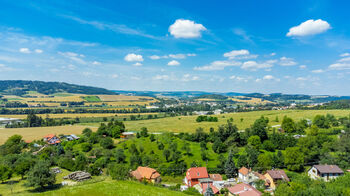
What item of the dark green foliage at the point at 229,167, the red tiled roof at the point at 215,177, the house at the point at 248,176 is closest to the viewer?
the house at the point at 248,176

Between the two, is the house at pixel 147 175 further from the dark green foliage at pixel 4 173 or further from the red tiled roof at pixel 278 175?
the red tiled roof at pixel 278 175

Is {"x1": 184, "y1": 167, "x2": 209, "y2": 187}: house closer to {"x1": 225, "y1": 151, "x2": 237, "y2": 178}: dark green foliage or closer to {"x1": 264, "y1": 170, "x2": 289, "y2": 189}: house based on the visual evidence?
{"x1": 225, "y1": 151, "x2": 237, "y2": 178}: dark green foliage

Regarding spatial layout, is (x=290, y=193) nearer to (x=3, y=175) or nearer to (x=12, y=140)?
(x=3, y=175)

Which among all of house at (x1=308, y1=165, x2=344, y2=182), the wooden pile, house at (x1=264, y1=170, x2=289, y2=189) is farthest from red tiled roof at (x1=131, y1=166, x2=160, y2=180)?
house at (x1=308, y1=165, x2=344, y2=182)

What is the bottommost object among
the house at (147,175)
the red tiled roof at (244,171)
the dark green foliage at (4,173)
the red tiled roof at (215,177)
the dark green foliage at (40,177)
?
the red tiled roof at (215,177)

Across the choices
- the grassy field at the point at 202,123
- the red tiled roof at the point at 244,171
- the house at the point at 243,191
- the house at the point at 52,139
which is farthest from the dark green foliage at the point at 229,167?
the house at the point at 52,139

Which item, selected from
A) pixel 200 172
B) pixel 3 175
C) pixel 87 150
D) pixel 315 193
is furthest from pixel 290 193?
pixel 87 150
